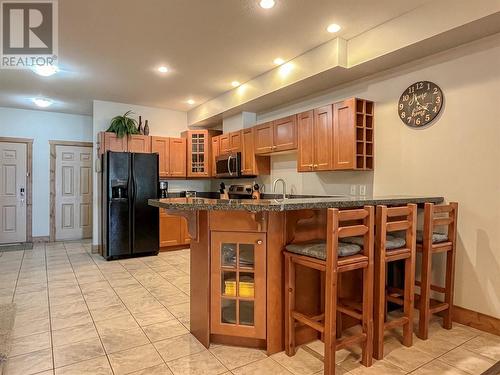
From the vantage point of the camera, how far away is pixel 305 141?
13.2ft

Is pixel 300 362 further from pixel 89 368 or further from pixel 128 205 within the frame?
pixel 128 205

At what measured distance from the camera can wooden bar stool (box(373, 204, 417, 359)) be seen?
218 centimetres

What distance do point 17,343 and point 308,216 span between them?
239cm

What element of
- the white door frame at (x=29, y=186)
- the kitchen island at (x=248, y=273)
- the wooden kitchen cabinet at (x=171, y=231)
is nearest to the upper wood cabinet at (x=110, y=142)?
the wooden kitchen cabinet at (x=171, y=231)

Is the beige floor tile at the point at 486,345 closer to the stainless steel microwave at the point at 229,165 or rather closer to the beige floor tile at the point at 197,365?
the beige floor tile at the point at 197,365

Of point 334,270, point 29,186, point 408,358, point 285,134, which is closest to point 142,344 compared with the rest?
point 334,270

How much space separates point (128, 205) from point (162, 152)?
4.09ft

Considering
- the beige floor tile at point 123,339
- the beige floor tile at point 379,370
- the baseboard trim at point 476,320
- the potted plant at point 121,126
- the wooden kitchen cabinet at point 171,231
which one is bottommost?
the beige floor tile at point 123,339

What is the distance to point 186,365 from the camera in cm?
211

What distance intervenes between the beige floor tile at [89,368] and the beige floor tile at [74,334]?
0.37 metres

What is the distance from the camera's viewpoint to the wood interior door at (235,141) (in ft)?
17.3

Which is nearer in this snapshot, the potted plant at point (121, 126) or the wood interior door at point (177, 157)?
the potted plant at point (121, 126)

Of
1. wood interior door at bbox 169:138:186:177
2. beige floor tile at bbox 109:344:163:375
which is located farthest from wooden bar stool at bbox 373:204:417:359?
wood interior door at bbox 169:138:186:177

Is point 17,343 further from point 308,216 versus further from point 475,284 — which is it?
point 475,284
